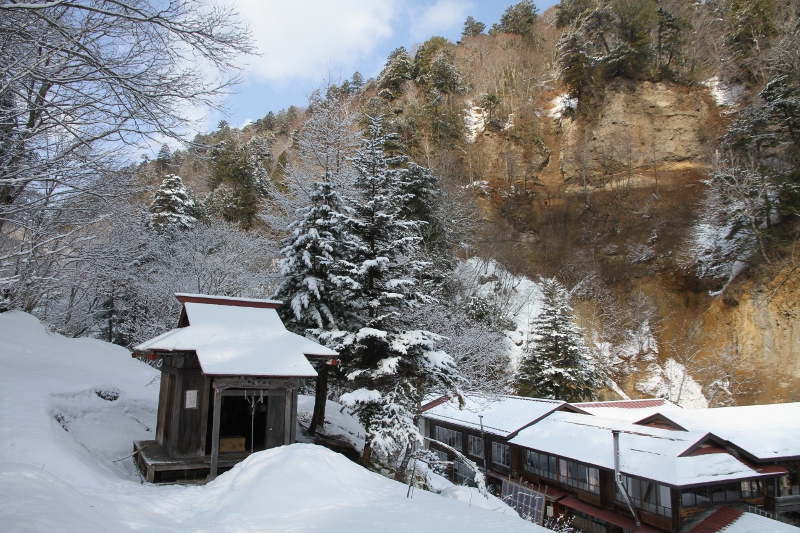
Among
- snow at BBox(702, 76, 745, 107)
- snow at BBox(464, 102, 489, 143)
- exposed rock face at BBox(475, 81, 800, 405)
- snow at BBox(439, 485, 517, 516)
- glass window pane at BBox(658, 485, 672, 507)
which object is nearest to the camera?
snow at BBox(439, 485, 517, 516)

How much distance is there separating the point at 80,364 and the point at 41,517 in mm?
12681

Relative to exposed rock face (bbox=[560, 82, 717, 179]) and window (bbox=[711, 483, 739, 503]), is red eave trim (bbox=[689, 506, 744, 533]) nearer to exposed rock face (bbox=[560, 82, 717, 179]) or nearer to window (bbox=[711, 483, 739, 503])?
window (bbox=[711, 483, 739, 503])

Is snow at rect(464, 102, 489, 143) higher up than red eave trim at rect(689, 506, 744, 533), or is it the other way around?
snow at rect(464, 102, 489, 143)

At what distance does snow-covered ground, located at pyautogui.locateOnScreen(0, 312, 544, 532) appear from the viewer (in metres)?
5.90

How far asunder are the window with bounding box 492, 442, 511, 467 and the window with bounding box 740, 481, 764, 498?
8.55m

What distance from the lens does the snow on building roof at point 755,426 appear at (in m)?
15.7

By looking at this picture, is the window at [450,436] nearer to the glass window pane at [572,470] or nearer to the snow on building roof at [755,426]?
the glass window pane at [572,470]

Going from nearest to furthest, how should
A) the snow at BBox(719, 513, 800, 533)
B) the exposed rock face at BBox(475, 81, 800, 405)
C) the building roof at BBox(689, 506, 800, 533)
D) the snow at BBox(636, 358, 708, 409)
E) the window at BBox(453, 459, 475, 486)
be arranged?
the snow at BBox(719, 513, 800, 533) → the building roof at BBox(689, 506, 800, 533) → the window at BBox(453, 459, 475, 486) → the exposed rock face at BBox(475, 81, 800, 405) → the snow at BBox(636, 358, 708, 409)

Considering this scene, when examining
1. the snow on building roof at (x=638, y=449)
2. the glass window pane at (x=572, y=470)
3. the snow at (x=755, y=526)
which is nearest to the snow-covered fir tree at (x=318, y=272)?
the snow on building roof at (x=638, y=449)

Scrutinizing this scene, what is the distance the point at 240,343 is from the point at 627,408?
64.5 ft

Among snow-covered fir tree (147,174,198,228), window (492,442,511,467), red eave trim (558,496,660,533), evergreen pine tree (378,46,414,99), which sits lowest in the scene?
red eave trim (558,496,660,533)

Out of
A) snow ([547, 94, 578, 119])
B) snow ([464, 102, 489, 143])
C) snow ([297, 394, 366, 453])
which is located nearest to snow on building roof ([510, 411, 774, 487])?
snow ([297, 394, 366, 453])

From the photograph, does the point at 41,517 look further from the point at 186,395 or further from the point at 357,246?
the point at 357,246

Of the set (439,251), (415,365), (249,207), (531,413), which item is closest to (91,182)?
(415,365)
